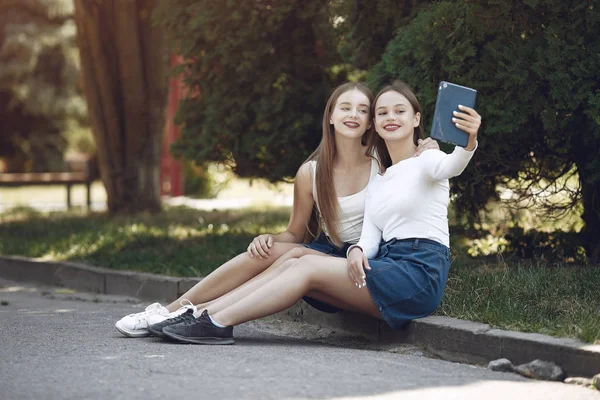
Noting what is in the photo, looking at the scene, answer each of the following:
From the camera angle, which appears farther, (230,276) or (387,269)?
(230,276)

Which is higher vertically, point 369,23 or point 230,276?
point 369,23

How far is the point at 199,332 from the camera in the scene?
5.22 meters

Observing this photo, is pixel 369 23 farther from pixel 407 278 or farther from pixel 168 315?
pixel 168 315

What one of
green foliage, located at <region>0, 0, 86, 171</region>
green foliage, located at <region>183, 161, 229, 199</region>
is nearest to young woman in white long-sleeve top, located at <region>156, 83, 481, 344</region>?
green foliage, located at <region>183, 161, 229, 199</region>

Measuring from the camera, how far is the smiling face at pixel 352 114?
5.62 meters

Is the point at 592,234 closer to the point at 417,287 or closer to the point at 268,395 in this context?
the point at 417,287

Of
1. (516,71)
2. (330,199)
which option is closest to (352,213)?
(330,199)

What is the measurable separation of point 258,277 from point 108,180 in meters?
7.56

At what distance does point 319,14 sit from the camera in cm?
868

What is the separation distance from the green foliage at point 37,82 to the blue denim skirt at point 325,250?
25.3 m

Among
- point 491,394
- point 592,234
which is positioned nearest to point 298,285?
point 491,394

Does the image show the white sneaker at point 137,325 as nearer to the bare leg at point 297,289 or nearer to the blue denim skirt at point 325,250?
the bare leg at point 297,289

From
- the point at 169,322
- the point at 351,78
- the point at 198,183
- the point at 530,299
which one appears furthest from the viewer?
the point at 198,183

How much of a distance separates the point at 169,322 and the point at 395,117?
5.65 feet
